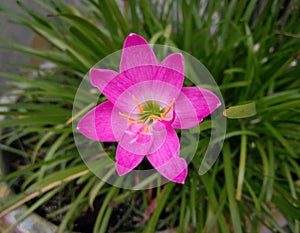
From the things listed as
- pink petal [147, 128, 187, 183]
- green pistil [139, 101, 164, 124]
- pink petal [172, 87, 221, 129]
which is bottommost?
pink petal [147, 128, 187, 183]

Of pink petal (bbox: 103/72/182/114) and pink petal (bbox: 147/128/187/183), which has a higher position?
pink petal (bbox: 103/72/182/114)

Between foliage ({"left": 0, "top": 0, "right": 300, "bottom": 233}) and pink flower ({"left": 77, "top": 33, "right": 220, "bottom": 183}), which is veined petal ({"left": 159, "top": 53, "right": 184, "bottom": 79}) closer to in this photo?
pink flower ({"left": 77, "top": 33, "right": 220, "bottom": 183})

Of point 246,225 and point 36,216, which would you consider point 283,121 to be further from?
point 36,216

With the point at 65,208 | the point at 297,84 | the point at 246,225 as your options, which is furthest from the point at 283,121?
the point at 65,208

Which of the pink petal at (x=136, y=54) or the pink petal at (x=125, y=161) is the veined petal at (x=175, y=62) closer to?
the pink petal at (x=136, y=54)

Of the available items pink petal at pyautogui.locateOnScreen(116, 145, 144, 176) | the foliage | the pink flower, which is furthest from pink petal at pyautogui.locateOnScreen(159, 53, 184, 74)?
the foliage

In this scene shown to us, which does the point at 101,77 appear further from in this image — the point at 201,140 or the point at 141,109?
the point at 201,140
